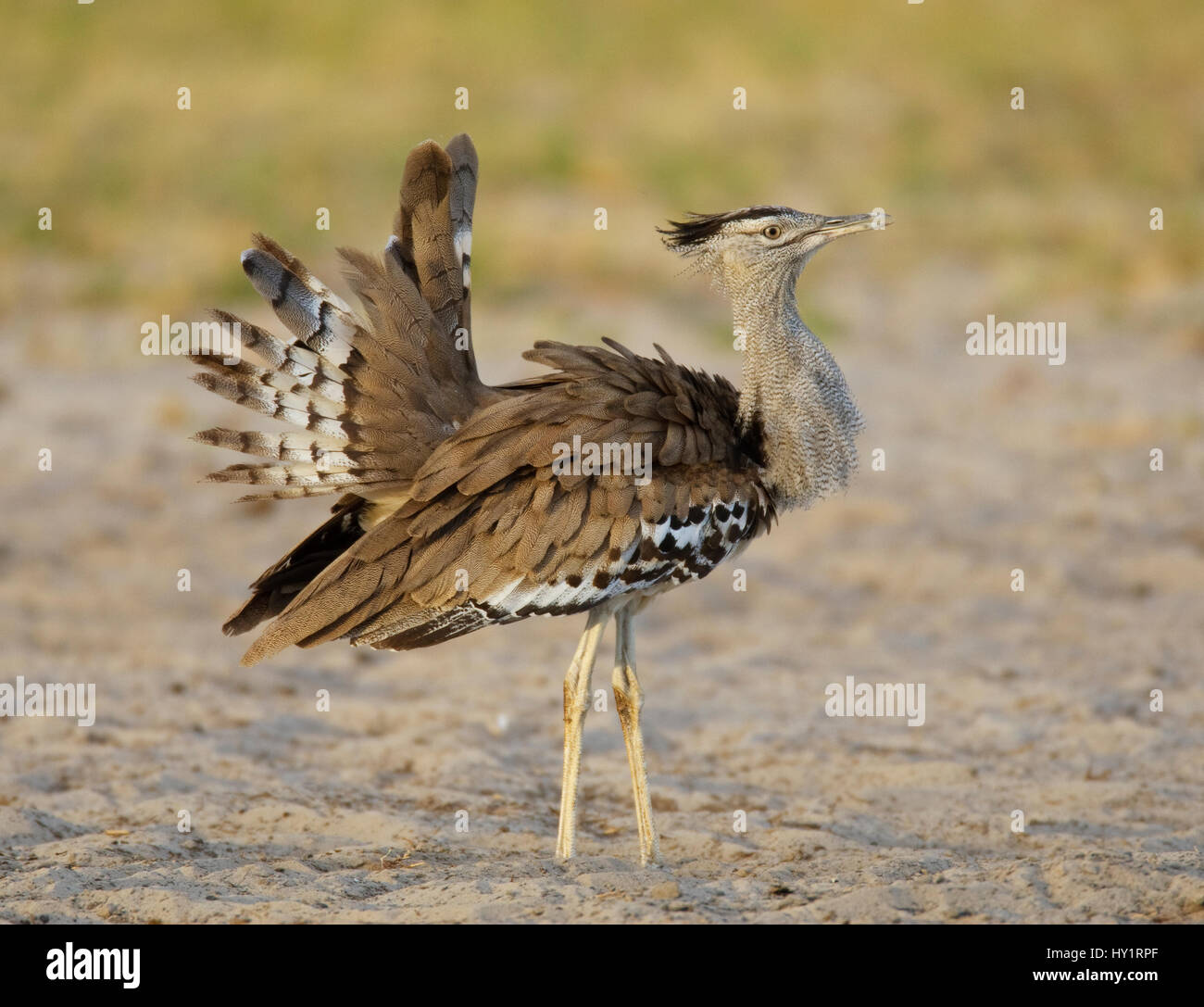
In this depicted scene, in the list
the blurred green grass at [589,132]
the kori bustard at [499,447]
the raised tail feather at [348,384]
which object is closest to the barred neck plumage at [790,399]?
the kori bustard at [499,447]

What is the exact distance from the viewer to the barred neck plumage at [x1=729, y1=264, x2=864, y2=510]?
4.81 m

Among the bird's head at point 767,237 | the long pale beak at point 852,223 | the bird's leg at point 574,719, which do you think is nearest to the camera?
the bird's leg at point 574,719

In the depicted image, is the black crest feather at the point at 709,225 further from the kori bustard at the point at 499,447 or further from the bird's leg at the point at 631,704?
the bird's leg at the point at 631,704

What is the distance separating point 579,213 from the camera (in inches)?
511

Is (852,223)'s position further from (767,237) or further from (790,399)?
(790,399)

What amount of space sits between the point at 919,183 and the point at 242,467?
10.2 meters

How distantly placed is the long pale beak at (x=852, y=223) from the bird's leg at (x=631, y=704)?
142cm

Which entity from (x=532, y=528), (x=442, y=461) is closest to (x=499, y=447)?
(x=442, y=461)

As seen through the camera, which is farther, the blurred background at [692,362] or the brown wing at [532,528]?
the blurred background at [692,362]

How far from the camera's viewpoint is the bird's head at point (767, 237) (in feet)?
16.0

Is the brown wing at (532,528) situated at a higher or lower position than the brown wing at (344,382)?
lower

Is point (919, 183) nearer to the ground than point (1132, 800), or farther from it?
farther from it
